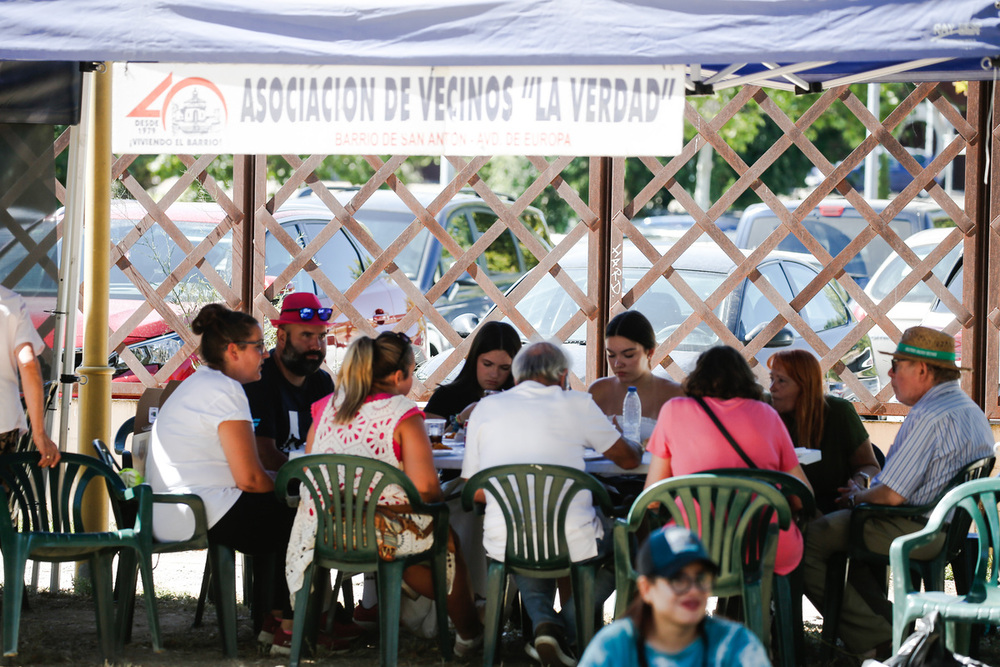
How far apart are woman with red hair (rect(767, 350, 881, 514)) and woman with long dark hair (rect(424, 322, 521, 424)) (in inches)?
42.6

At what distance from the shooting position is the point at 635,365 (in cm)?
466

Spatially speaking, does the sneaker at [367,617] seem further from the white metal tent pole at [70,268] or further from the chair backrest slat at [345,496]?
the white metal tent pole at [70,268]

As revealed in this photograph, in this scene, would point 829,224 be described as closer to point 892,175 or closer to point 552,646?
point 552,646

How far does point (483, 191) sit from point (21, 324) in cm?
296

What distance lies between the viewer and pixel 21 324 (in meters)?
4.10

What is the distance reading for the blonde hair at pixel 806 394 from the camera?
13.7 ft

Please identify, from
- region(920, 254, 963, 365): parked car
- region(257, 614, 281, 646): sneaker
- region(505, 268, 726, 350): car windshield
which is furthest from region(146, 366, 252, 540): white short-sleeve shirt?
region(920, 254, 963, 365): parked car

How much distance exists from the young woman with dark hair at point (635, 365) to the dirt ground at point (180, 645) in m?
0.99

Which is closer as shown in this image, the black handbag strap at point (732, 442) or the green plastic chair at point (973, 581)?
the green plastic chair at point (973, 581)

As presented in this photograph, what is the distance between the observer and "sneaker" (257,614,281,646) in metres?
3.92

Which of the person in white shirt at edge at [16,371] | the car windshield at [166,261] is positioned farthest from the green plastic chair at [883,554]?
the car windshield at [166,261]

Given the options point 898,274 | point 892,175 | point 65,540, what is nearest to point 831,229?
point 898,274

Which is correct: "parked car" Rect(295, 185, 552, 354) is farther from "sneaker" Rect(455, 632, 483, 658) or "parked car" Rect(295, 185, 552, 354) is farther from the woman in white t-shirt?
"sneaker" Rect(455, 632, 483, 658)

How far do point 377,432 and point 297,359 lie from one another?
3.03 feet
